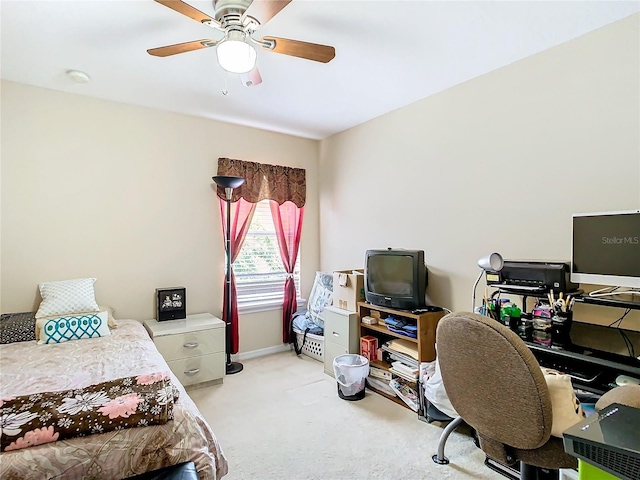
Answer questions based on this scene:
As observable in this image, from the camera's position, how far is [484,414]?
1.42 meters

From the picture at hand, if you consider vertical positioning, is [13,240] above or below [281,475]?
above

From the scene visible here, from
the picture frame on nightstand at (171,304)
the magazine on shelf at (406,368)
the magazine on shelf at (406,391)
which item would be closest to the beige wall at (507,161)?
the magazine on shelf at (406,368)

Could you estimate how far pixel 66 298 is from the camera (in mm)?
2771

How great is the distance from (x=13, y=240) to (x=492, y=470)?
3777mm

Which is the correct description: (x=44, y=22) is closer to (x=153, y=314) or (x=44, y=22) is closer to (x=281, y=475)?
(x=153, y=314)

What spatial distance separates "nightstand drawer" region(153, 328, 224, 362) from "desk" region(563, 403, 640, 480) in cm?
288

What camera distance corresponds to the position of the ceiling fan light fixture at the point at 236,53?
1.70 meters

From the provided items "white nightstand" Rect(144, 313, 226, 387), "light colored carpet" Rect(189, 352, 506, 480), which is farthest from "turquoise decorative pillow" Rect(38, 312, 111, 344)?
"light colored carpet" Rect(189, 352, 506, 480)

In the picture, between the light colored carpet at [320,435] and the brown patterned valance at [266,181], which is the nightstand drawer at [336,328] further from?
the brown patterned valance at [266,181]

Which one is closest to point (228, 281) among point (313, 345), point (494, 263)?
point (313, 345)

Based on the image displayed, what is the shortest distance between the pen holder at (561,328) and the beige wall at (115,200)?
2928 mm

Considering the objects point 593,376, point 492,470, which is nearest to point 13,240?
point 492,470

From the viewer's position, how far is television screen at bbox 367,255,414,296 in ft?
9.52

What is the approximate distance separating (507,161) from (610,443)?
2.17m
